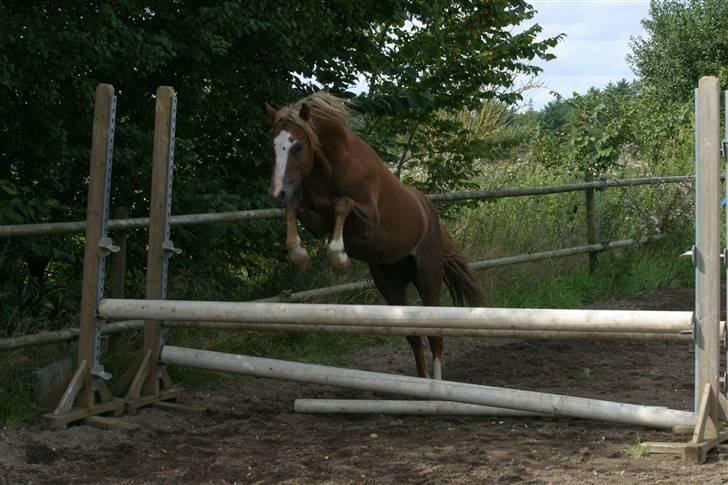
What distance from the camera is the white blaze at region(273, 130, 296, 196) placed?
4.70 m

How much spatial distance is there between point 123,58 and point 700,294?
12.8ft

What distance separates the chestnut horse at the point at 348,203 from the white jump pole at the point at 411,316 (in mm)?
412

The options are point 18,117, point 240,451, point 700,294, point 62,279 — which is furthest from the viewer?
point 62,279

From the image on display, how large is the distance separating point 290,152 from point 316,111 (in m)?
0.42

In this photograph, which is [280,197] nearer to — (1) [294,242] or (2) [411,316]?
(1) [294,242]

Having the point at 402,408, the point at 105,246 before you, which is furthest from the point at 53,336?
the point at 402,408

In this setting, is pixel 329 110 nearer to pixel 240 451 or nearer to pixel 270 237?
pixel 240 451

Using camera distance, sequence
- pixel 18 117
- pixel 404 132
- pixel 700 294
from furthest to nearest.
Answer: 1. pixel 404 132
2. pixel 18 117
3. pixel 700 294

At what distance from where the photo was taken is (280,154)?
4.77 metres

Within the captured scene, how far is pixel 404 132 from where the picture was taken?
907 centimetres

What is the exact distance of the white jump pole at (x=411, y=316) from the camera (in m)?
4.06

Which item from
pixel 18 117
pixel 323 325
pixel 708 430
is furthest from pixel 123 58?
pixel 708 430


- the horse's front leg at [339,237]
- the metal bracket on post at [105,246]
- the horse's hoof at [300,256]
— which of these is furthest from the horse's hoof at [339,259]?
the metal bracket on post at [105,246]

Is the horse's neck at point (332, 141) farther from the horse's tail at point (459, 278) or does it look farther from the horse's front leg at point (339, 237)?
the horse's tail at point (459, 278)
